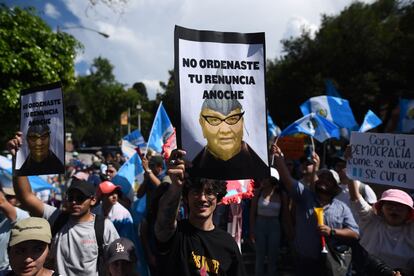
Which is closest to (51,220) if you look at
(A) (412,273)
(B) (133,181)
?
(B) (133,181)

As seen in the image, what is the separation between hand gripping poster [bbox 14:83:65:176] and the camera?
3.44 m

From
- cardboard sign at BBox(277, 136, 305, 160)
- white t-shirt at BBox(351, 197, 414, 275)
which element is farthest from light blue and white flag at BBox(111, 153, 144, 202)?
cardboard sign at BBox(277, 136, 305, 160)

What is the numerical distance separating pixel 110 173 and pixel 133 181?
133 centimetres

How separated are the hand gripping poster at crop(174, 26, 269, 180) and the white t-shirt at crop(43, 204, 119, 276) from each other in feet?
4.33

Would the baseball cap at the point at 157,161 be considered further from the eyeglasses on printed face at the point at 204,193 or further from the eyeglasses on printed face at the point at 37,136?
the eyeglasses on printed face at the point at 204,193

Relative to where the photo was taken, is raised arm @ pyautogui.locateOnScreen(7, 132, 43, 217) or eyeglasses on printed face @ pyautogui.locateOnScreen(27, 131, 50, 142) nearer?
raised arm @ pyautogui.locateOnScreen(7, 132, 43, 217)

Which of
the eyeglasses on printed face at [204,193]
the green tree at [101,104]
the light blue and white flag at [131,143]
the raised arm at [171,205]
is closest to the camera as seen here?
the raised arm at [171,205]

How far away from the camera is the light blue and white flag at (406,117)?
8516 mm

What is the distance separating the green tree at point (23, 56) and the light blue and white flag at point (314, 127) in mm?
4997

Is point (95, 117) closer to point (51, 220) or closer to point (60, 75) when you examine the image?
point (60, 75)

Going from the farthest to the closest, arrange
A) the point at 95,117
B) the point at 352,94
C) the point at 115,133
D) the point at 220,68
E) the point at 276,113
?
the point at 115,133 → the point at 95,117 → the point at 276,113 → the point at 352,94 → the point at 220,68

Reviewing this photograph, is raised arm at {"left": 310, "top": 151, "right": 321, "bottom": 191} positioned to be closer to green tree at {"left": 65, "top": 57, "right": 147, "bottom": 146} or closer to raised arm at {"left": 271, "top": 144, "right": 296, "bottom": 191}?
raised arm at {"left": 271, "top": 144, "right": 296, "bottom": 191}

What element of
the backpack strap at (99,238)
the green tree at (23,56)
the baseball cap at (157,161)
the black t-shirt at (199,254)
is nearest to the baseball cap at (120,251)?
the backpack strap at (99,238)

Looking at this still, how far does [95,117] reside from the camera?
56531 mm
